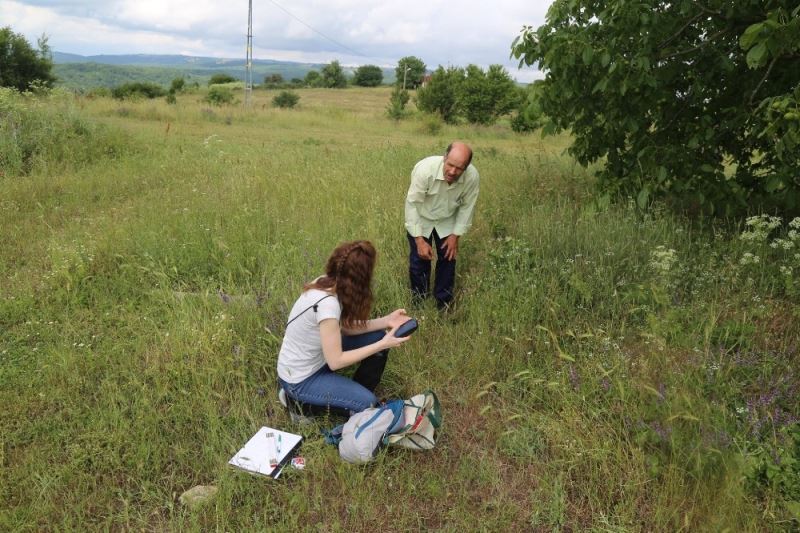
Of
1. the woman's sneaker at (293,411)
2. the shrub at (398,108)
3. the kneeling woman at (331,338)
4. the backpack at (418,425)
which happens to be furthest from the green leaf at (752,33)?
the shrub at (398,108)

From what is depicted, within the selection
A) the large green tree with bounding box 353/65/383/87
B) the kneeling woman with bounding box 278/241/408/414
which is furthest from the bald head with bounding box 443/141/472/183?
the large green tree with bounding box 353/65/383/87

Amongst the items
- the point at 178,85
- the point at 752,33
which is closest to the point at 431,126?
the point at 752,33

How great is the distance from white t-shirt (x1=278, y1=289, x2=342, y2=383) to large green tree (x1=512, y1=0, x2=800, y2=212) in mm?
2803

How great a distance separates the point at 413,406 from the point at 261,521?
3.06 ft

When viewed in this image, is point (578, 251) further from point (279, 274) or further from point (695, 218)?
point (279, 274)

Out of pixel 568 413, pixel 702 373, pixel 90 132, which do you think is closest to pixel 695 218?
pixel 702 373

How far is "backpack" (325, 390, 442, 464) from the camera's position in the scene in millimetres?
2693

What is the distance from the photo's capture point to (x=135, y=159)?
9.09 metres

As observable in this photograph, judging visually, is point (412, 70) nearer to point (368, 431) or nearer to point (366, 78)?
point (366, 78)

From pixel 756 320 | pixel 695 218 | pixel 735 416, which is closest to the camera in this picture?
pixel 735 416

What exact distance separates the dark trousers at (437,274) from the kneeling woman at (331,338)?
3.76 feet

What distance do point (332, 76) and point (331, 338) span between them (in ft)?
241

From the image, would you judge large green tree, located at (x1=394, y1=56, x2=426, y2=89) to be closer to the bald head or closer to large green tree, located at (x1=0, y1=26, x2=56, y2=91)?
large green tree, located at (x1=0, y1=26, x2=56, y2=91)

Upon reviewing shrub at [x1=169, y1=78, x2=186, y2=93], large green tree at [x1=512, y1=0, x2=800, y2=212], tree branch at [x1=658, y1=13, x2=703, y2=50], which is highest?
shrub at [x1=169, y1=78, x2=186, y2=93]
